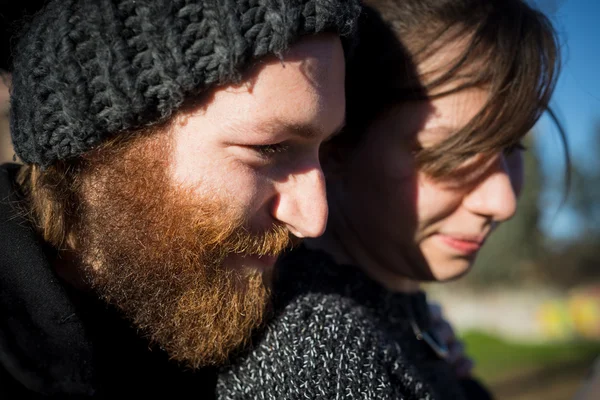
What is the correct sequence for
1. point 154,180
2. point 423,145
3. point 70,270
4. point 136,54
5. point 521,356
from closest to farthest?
point 136,54, point 154,180, point 70,270, point 423,145, point 521,356

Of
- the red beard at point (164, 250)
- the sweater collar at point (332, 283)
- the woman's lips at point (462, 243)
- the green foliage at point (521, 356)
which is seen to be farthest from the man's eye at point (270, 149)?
the green foliage at point (521, 356)

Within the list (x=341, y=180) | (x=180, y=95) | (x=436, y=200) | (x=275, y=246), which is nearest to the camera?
(x=180, y=95)

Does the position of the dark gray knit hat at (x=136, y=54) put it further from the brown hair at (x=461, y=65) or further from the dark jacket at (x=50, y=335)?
the brown hair at (x=461, y=65)

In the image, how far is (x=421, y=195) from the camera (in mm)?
2115

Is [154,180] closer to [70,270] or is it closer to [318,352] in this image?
[70,270]

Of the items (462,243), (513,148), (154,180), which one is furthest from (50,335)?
A: (513,148)

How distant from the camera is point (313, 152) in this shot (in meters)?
1.66

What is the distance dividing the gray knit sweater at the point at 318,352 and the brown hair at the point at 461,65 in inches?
22.5

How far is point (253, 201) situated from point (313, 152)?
24 cm

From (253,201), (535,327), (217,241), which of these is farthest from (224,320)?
(535,327)

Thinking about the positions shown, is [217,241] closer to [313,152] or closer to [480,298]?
[313,152]

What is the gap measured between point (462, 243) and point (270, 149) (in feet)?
3.41

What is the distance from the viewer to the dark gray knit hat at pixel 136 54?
1.40 m

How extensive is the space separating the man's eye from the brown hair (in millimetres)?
677
